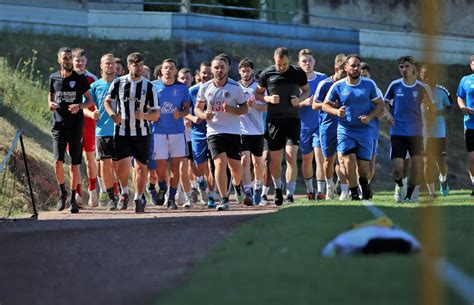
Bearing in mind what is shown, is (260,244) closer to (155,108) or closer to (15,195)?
(155,108)

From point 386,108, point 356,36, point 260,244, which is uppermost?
point 356,36

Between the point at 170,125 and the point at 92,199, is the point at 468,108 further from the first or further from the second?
the point at 92,199

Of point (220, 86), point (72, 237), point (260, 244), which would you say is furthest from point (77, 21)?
point (260, 244)

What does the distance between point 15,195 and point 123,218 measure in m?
3.30

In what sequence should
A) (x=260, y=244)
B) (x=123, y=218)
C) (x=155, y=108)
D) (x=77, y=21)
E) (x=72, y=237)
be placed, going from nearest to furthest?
(x=260, y=244)
(x=72, y=237)
(x=123, y=218)
(x=155, y=108)
(x=77, y=21)

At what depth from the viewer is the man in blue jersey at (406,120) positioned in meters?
19.6

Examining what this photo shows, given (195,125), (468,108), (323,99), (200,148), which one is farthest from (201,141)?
(468,108)

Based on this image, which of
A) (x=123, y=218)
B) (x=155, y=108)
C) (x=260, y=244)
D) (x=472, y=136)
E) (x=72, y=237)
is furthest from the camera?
(x=472, y=136)

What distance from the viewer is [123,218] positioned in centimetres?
1762

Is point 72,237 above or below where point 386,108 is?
below

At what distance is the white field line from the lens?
8206 millimetres

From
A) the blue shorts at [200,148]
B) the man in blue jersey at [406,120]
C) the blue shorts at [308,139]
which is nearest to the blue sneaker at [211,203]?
the blue shorts at [200,148]

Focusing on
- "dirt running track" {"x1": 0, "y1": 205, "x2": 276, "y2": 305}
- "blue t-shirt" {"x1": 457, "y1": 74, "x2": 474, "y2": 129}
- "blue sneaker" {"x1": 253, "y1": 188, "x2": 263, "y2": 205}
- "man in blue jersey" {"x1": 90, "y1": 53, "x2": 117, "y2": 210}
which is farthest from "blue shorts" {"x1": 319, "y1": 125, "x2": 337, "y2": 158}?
"man in blue jersey" {"x1": 90, "y1": 53, "x2": 117, "y2": 210}

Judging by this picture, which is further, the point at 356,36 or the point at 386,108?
the point at 356,36
